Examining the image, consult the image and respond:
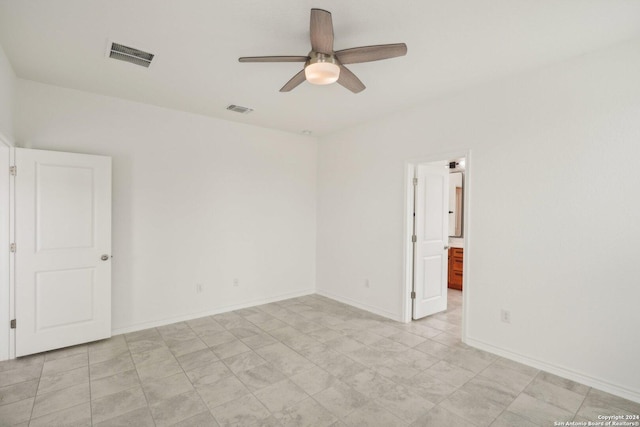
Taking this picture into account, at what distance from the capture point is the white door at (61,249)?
304cm

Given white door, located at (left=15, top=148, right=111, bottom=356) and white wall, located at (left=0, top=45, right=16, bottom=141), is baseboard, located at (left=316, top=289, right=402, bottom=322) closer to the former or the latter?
white door, located at (left=15, top=148, right=111, bottom=356)

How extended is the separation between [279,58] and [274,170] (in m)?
2.93

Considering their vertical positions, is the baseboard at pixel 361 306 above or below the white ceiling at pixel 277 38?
below

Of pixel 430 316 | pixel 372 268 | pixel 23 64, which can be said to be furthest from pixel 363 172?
pixel 23 64

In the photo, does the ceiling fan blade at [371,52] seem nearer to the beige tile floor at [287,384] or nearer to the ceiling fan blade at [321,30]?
the ceiling fan blade at [321,30]

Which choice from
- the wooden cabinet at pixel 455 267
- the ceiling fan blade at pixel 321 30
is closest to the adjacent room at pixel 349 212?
the ceiling fan blade at pixel 321 30

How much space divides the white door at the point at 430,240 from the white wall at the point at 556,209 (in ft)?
1.79

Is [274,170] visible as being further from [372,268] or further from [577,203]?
[577,203]

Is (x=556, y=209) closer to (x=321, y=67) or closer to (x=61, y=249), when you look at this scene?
(x=321, y=67)

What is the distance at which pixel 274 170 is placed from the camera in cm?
500

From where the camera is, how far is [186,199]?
4152 millimetres

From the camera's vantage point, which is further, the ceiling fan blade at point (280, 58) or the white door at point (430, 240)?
the white door at point (430, 240)

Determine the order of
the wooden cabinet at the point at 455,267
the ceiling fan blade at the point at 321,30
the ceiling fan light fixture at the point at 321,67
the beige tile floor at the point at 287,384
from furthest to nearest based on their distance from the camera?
the wooden cabinet at the point at 455,267 < the beige tile floor at the point at 287,384 < the ceiling fan light fixture at the point at 321,67 < the ceiling fan blade at the point at 321,30

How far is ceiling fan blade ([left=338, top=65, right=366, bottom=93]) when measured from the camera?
2.29 m
